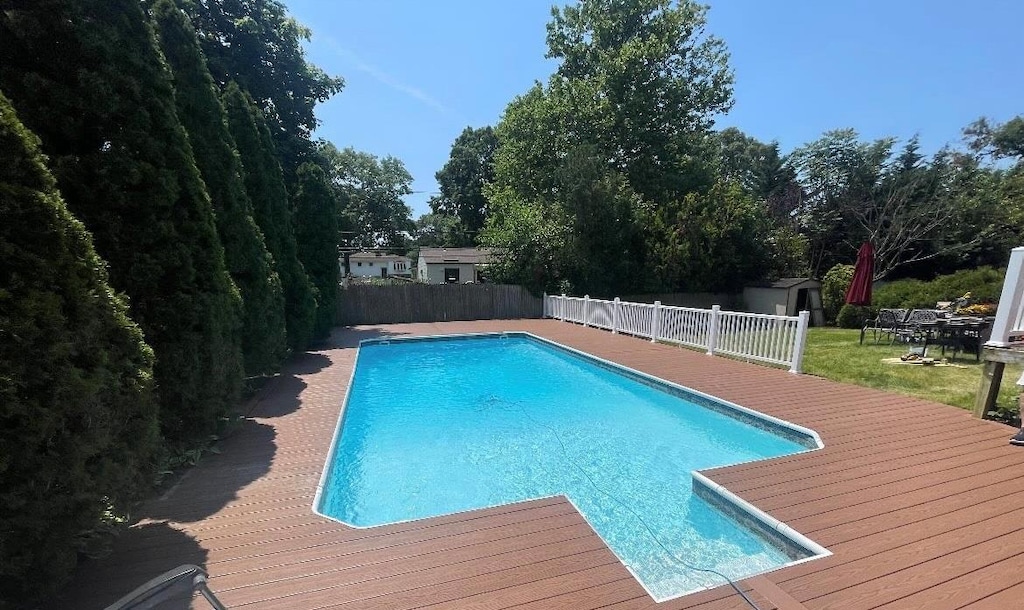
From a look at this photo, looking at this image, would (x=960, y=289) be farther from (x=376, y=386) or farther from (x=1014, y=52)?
(x=376, y=386)

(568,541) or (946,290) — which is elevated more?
(946,290)

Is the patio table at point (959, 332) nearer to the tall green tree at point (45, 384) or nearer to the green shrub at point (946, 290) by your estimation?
the green shrub at point (946, 290)

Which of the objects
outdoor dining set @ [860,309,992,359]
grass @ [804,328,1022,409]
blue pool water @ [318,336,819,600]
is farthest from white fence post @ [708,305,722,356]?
outdoor dining set @ [860,309,992,359]

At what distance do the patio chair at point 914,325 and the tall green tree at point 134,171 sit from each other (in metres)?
11.6

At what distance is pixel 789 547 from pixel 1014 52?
18.9 meters

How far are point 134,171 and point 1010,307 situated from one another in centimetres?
847

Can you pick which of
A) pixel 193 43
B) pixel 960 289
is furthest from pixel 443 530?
pixel 960 289

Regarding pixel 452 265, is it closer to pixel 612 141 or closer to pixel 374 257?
pixel 612 141

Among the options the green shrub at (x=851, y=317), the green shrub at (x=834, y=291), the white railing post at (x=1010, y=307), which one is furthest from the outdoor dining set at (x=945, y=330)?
the green shrub at (x=834, y=291)

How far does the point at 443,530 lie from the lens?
2900 millimetres

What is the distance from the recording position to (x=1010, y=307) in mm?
4719

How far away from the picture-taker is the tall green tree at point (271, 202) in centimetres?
742

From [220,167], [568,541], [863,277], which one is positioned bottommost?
[568,541]

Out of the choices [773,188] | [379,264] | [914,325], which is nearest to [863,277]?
[914,325]
